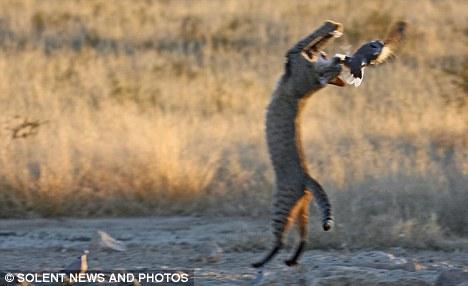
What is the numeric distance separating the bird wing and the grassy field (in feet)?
0.84

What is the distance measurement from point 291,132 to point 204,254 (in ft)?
7.62

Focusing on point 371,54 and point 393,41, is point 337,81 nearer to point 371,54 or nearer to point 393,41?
point 371,54

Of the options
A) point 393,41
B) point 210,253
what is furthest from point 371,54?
point 210,253

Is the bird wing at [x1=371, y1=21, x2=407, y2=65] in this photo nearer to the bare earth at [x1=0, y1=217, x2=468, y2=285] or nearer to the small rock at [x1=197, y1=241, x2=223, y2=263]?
the bare earth at [x1=0, y1=217, x2=468, y2=285]

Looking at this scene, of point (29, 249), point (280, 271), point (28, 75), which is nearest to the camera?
point (280, 271)

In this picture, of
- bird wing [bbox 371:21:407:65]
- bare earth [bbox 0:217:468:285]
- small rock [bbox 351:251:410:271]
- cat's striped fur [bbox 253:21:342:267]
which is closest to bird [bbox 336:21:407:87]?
bird wing [bbox 371:21:407:65]

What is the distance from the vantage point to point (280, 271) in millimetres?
7805

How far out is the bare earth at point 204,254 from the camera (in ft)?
24.8

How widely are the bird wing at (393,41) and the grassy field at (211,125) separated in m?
0.26

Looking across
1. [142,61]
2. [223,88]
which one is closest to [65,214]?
[223,88]

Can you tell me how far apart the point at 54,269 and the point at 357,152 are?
426cm

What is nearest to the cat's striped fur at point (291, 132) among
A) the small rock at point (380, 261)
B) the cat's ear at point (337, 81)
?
the cat's ear at point (337, 81)

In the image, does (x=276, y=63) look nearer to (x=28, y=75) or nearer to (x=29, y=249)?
(x=28, y=75)

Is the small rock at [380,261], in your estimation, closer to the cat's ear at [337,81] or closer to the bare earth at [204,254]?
the bare earth at [204,254]
